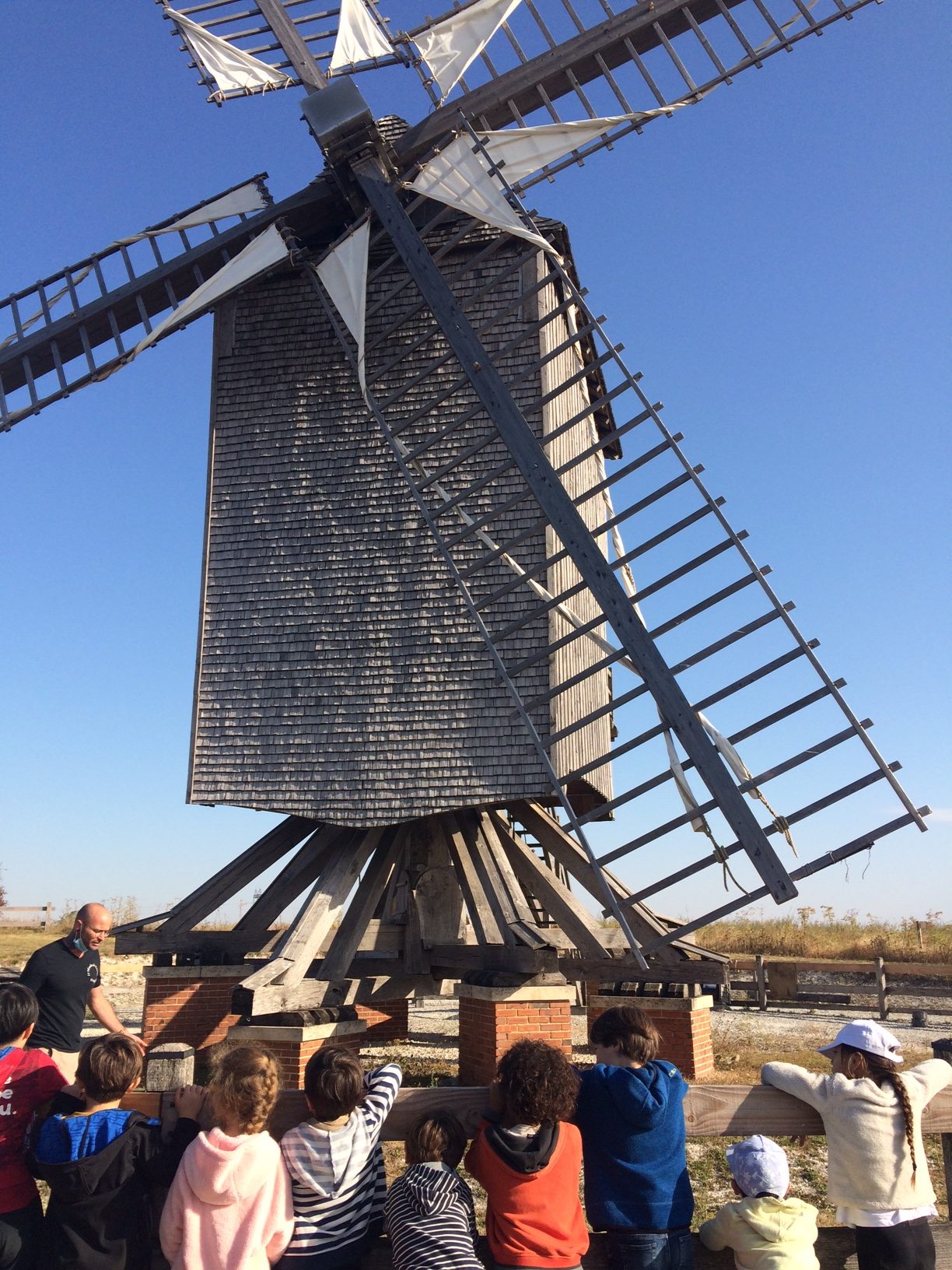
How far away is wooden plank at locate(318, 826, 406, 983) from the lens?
842 cm

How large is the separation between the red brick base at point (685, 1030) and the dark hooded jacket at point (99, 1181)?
6159 mm

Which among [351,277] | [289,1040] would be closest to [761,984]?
[289,1040]

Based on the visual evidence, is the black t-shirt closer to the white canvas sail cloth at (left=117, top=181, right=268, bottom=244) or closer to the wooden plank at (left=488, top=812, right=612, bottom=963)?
the wooden plank at (left=488, top=812, right=612, bottom=963)

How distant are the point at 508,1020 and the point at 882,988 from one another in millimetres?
9027

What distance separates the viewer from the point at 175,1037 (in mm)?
9219

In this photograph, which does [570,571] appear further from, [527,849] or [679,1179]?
[679,1179]

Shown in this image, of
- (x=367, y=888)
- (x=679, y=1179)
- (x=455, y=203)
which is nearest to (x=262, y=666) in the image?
(x=367, y=888)

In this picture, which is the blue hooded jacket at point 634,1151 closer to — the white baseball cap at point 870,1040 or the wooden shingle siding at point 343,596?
the white baseball cap at point 870,1040

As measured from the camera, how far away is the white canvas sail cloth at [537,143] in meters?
9.00

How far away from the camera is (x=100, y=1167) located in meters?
2.83

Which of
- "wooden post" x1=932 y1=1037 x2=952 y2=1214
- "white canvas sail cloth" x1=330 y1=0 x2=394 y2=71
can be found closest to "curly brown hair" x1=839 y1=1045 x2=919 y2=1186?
"wooden post" x1=932 y1=1037 x2=952 y2=1214

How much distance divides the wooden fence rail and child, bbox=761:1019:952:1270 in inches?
3.9

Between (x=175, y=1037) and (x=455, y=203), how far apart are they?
8.05 metres

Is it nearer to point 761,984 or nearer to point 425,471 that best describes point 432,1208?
point 425,471
